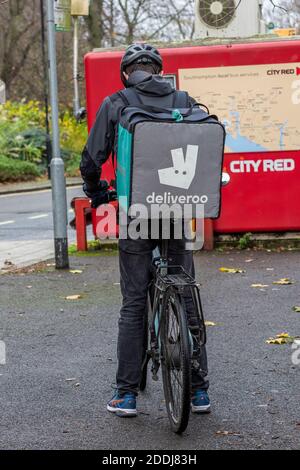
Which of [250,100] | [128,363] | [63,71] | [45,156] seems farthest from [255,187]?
[63,71]

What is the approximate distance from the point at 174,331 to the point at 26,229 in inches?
499

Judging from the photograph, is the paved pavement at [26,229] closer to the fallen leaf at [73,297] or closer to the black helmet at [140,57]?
the fallen leaf at [73,297]

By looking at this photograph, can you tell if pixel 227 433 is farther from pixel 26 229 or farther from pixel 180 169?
pixel 26 229

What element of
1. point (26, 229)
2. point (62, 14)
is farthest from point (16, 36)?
point (62, 14)

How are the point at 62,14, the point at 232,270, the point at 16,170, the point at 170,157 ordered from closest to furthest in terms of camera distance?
the point at 170,157, the point at 232,270, the point at 62,14, the point at 16,170

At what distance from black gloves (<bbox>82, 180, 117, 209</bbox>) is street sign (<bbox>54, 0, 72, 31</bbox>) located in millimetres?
6337

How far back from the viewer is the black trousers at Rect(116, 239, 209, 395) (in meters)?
5.28

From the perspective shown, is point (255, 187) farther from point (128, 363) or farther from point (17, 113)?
point (17, 113)

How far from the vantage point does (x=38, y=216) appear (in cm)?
2053

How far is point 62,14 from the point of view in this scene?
11.5 meters

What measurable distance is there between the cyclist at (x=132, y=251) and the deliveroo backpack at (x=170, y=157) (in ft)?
0.46

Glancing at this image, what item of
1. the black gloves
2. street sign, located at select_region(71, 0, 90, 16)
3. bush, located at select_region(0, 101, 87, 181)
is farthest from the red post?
bush, located at select_region(0, 101, 87, 181)

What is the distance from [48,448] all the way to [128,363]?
0.75 meters
